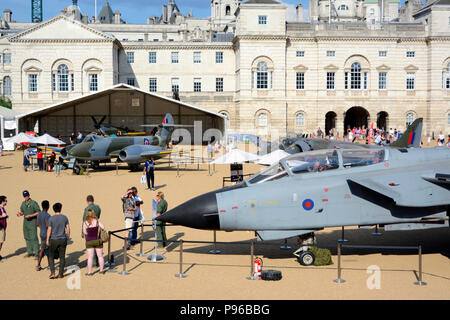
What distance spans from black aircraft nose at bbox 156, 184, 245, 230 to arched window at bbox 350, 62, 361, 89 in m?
54.5

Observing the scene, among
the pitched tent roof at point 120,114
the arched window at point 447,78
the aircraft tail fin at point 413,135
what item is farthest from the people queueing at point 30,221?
the arched window at point 447,78

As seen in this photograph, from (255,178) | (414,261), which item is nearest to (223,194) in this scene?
(255,178)

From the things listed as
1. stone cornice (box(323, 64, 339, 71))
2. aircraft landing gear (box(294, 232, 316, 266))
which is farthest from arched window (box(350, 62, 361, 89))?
aircraft landing gear (box(294, 232, 316, 266))

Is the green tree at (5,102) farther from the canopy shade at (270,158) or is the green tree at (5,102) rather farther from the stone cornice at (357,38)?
the canopy shade at (270,158)

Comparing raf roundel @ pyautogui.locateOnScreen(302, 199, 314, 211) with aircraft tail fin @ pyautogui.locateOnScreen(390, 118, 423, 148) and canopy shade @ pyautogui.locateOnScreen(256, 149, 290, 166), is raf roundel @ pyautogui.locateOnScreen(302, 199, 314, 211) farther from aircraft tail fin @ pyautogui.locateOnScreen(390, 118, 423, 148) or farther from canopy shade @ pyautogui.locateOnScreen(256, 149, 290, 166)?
canopy shade @ pyautogui.locateOnScreen(256, 149, 290, 166)

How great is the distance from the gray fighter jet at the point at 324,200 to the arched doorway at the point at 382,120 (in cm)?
5424

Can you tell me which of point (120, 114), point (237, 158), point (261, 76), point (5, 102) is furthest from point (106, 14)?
point (237, 158)

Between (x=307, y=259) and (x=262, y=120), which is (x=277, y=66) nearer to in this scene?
(x=262, y=120)

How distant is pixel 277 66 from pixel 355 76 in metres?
10.3

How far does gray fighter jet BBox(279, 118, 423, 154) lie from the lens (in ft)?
77.6

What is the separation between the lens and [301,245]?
1166 cm

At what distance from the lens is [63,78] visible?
59969 mm

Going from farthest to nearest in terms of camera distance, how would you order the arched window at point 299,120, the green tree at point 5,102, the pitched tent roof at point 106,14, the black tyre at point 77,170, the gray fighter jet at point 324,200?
the pitched tent roof at point 106,14, the green tree at point 5,102, the arched window at point 299,120, the black tyre at point 77,170, the gray fighter jet at point 324,200

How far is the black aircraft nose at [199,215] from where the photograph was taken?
34.5ft
